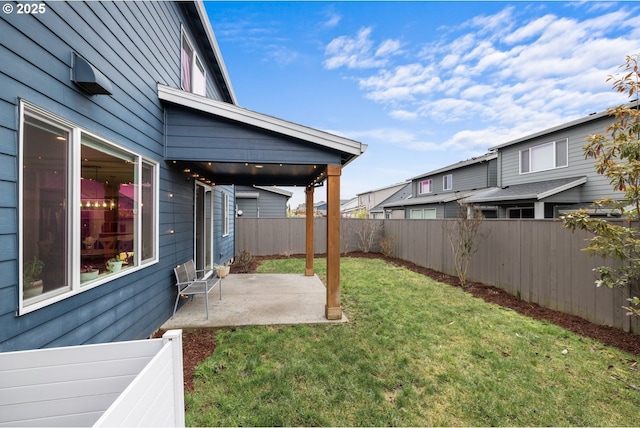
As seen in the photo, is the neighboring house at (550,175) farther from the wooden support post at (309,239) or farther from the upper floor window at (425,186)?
the wooden support post at (309,239)

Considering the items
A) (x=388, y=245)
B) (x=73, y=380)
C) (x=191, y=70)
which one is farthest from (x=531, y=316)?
(x=191, y=70)

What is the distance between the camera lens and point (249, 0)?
20.0 feet

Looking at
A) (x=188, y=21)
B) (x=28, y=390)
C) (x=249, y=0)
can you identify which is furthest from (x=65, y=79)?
(x=249, y=0)

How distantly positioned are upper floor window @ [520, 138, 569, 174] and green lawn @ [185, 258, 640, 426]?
28.2ft

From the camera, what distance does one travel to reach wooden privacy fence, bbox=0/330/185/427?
4.37ft

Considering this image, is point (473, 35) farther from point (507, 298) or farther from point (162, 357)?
point (162, 357)

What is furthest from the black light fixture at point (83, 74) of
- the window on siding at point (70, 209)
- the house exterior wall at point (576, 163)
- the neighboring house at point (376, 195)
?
the neighboring house at point (376, 195)

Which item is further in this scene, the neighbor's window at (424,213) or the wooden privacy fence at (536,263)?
the neighbor's window at (424,213)

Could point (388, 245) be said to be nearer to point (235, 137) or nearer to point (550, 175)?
point (550, 175)

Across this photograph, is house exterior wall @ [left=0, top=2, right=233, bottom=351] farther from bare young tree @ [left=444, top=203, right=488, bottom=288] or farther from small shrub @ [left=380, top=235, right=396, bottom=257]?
small shrub @ [left=380, top=235, right=396, bottom=257]

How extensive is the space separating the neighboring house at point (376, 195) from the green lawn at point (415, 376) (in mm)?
25396

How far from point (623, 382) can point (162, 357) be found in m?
4.17

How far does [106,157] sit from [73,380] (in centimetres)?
222

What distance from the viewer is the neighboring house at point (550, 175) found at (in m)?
8.93
